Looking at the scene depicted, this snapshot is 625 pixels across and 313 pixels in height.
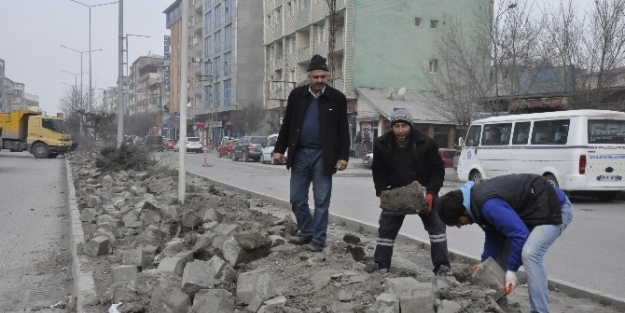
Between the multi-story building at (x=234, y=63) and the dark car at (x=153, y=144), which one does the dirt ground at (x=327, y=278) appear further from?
the multi-story building at (x=234, y=63)

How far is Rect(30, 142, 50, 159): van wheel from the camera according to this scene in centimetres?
3431

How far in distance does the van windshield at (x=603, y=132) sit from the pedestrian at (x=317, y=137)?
10.00 metres

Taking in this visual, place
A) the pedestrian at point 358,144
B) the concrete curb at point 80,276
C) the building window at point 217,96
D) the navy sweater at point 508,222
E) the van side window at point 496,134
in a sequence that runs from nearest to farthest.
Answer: the navy sweater at point 508,222, the concrete curb at point 80,276, the van side window at point 496,134, the pedestrian at point 358,144, the building window at point 217,96

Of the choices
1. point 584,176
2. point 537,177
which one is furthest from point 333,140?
point 584,176

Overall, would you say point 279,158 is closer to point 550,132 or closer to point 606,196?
point 550,132

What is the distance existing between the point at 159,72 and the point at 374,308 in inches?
4887

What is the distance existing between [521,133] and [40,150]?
28.4 m

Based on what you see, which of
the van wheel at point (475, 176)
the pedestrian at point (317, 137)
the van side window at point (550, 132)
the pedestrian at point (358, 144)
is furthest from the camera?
the pedestrian at point (358, 144)

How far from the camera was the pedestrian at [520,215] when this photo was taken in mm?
3926

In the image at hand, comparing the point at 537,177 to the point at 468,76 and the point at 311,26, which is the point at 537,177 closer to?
the point at 468,76

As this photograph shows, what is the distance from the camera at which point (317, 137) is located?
5953mm

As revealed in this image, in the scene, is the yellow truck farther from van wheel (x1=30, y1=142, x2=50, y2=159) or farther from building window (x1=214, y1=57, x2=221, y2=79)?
building window (x1=214, y1=57, x2=221, y2=79)

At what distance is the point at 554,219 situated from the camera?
401cm

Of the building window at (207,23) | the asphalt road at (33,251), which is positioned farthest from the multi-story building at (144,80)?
the asphalt road at (33,251)
